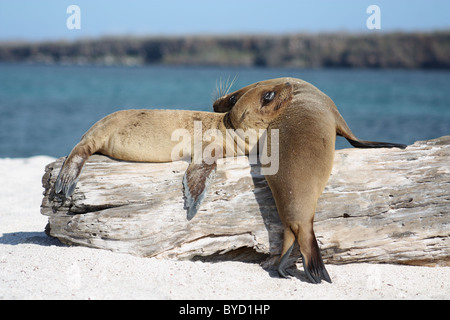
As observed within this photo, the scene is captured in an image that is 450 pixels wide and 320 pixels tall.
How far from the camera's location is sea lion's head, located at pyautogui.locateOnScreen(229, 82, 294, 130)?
4355 millimetres

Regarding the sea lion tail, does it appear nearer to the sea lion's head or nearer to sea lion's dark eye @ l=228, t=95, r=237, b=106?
the sea lion's head

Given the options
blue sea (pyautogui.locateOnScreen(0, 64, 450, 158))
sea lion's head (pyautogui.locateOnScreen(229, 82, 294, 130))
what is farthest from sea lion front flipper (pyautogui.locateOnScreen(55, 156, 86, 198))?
blue sea (pyautogui.locateOnScreen(0, 64, 450, 158))

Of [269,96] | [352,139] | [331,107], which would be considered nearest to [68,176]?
[269,96]

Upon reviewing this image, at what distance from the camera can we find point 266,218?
12.8ft

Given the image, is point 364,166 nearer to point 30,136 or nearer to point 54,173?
point 54,173

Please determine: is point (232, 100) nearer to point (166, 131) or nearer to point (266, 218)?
point (166, 131)

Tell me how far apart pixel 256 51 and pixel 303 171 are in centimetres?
6679

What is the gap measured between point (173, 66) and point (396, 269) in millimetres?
77541

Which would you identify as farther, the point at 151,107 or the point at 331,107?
the point at 151,107

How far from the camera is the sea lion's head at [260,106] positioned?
4.36m

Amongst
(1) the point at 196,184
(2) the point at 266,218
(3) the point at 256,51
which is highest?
(1) the point at 196,184

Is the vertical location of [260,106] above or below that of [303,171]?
above

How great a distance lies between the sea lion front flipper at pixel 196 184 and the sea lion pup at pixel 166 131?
0.29ft

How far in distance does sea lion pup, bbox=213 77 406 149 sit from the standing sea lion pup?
4cm
